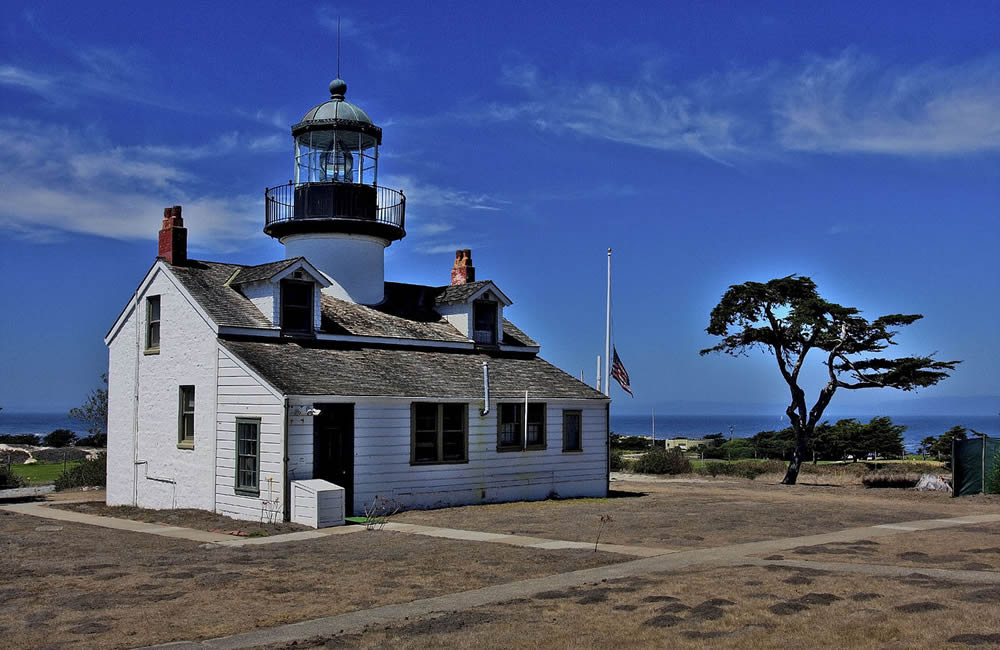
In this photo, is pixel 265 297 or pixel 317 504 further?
pixel 265 297

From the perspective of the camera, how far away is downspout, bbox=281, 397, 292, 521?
20359mm

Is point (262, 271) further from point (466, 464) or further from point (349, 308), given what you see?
point (466, 464)

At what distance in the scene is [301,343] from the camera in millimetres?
24562

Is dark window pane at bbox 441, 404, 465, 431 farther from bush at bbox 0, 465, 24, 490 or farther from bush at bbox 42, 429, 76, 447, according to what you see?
bush at bbox 42, 429, 76, 447

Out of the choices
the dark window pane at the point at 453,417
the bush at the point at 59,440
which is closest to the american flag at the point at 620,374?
the dark window pane at the point at 453,417

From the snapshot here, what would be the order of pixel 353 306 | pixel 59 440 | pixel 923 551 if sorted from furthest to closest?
pixel 59 440, pixel 353 306, pixel 923 551

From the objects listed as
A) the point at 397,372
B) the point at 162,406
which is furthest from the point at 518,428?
the point at 162,406

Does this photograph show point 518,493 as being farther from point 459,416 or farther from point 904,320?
point 904,320

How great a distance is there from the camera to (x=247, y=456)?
70.7 ft

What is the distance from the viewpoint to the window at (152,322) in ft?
83.1

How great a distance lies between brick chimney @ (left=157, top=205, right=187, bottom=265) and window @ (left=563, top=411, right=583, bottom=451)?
10848 mm

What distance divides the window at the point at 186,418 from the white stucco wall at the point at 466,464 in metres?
4.25

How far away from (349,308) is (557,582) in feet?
54.1

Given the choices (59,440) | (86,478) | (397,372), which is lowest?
(59,440)
